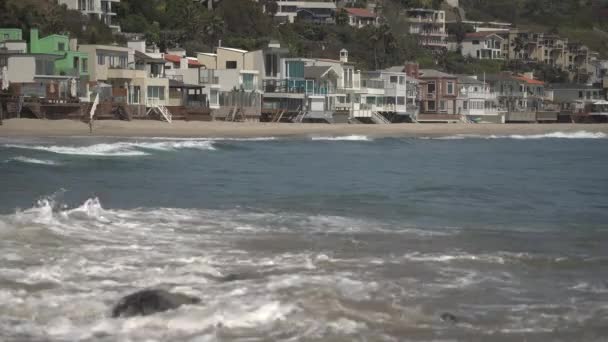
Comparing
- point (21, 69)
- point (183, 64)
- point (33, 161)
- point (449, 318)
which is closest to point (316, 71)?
point (183, 64)

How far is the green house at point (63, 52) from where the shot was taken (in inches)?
2425

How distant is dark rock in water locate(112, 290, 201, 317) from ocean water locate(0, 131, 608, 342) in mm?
191

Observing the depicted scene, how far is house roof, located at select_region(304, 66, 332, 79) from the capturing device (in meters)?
77.5

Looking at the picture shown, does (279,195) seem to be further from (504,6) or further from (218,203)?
(504,6)

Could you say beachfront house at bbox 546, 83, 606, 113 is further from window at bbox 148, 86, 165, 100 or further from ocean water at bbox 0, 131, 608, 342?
ocean water at bbox 0, 131, 608, 342

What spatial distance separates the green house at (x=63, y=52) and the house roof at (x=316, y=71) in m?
19.5

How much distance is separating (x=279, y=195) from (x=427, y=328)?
1628 centimetres

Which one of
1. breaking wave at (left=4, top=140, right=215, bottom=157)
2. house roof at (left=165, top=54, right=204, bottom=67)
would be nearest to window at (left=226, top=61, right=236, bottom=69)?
house roof at (left=165, top=54, right=204, bottom=67)

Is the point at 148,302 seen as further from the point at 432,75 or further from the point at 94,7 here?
the point at 432,75

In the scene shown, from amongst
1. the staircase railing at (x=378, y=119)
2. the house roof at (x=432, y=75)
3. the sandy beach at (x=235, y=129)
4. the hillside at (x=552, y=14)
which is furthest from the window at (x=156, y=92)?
the hillside at (x=552, y=14)

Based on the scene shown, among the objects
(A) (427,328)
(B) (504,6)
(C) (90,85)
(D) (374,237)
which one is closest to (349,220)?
(D) (374,237)

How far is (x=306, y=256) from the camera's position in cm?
1834

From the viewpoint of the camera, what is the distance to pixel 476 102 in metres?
96.9

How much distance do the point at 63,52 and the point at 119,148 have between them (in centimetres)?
1888
